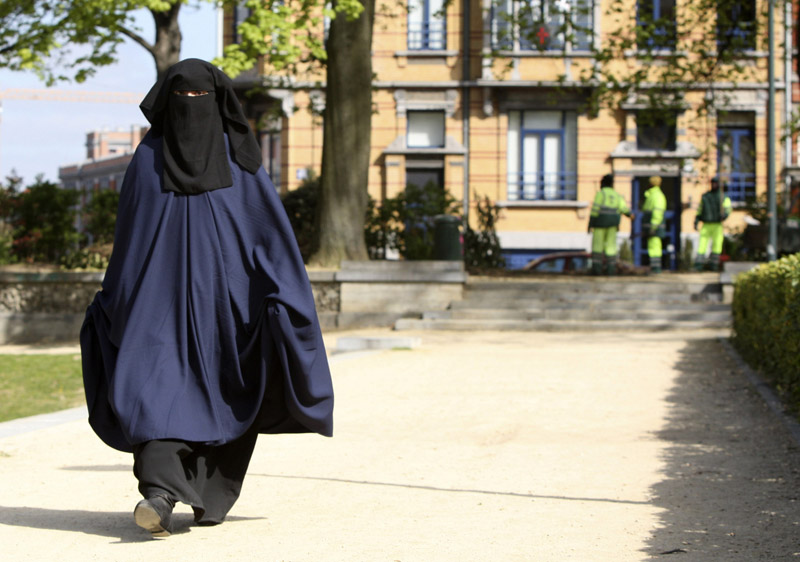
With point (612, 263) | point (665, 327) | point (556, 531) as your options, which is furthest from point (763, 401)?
point (612, 263)

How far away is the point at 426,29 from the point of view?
104 ft

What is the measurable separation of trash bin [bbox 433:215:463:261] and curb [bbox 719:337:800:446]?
608 cm

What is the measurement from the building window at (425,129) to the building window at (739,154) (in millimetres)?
7416

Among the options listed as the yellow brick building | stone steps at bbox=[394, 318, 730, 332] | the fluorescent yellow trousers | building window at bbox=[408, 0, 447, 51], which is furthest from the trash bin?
building window at bbox=[408, 0, 447, 51]

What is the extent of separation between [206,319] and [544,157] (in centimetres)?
2732

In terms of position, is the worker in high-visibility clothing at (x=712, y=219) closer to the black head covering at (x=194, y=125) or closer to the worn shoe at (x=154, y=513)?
the black head covering at (x=194, y=125)

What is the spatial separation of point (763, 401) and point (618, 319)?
774 cm

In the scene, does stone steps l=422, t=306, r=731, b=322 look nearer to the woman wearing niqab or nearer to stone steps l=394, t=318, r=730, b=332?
stone steps l=394, t=318, r=730, b=332

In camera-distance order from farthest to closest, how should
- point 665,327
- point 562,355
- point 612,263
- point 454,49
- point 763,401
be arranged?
point 454,49 → point 612,263 → point 665,327 → point 562,355 → point 763,401

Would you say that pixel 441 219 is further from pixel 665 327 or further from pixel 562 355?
pixel 562 355

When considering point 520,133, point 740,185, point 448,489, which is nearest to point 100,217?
point 520,133

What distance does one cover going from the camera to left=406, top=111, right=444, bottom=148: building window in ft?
104

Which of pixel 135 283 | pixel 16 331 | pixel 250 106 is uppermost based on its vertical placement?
pixel 250 106

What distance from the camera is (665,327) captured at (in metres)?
16.7
